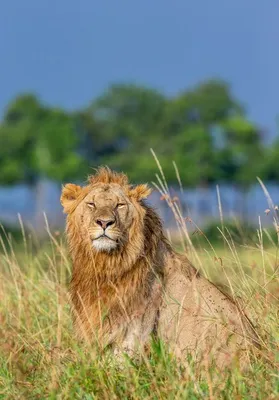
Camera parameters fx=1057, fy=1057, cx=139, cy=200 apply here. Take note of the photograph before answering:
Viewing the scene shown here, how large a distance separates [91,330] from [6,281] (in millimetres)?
2357

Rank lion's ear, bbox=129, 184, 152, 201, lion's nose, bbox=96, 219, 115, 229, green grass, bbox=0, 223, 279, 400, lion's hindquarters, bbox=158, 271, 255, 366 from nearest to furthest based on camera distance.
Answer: green grass, bbox=0, 223, 279, 400
lion's hindquarters, bbox=158, 271, 255, 366
lion's nose, bbox=96, 219, 115, 229
lion's ear, bbox=129, 184, 152, 201

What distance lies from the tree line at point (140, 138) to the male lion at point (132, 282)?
5904cm

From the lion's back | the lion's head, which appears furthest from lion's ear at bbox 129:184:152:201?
the lion's back

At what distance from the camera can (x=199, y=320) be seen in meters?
5.88

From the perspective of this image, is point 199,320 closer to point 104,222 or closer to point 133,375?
point 104,222

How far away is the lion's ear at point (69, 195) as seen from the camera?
20.3ft

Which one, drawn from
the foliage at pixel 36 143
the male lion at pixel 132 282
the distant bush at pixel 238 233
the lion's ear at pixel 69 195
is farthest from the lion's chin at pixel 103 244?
the foliage at pixel 36 143

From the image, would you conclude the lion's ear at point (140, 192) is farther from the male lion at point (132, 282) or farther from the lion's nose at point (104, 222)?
the lion's nose at point (104, 222)

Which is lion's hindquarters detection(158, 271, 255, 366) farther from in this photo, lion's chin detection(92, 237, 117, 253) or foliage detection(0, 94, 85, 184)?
foliage detection(0, 94, 85, 184)

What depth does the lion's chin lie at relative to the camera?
5.92 m

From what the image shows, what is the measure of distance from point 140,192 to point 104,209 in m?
→ 0.34

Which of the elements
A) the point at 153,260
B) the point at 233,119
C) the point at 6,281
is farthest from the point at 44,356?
the point at 233,119

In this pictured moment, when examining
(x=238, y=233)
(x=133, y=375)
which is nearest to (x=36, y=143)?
(x=238, y=233)

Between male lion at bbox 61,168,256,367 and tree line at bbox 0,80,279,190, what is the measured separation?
2324 inches
